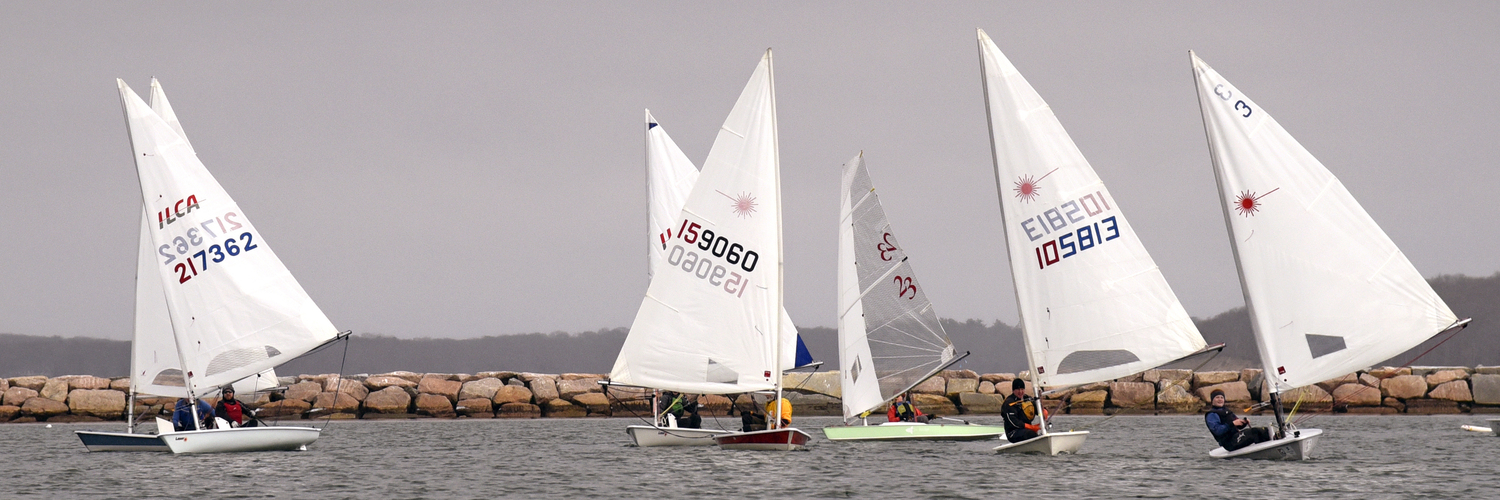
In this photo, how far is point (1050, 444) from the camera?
20797 millimetres

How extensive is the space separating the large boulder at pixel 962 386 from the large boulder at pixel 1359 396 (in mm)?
10433

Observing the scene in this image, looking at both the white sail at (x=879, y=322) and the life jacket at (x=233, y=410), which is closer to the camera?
the life jacket at (x=233, y=410)

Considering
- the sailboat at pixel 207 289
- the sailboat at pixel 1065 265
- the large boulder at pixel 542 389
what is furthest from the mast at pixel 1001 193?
the large boulder at pixel 542 389

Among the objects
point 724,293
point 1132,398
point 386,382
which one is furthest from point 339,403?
point 1132,398

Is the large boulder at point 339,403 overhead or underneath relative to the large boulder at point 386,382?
underneath

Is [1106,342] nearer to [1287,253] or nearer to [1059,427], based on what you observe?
[1287,253]

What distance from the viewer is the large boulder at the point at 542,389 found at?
41.8m

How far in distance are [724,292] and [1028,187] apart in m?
5.54

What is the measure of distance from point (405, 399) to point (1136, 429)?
71.9 ft

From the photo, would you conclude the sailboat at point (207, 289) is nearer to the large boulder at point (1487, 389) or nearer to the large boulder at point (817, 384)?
the large boulder at point (817, 384)

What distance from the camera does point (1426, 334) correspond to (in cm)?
1869

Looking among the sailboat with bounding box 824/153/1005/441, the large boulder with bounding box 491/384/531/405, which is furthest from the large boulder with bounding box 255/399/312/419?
the sailboat with bounding box 824/153/1005/441

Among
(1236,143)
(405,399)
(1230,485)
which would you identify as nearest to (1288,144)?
(1236,143)

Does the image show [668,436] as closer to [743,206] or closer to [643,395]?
[743,206]
